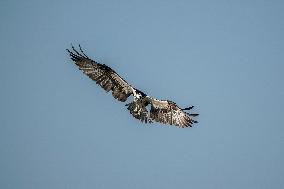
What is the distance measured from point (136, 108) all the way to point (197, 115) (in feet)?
6.74

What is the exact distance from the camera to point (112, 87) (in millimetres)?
14367

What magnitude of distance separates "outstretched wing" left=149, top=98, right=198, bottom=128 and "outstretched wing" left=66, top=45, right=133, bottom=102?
1.06 metres

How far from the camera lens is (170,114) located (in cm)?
1447

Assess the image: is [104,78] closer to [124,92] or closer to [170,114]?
[124,92]

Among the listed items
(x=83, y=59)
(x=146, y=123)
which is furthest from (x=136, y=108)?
(x=83, y=59)

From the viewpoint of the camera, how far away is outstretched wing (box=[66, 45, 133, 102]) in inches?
555

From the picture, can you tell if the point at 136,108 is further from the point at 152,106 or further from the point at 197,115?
the point at 197,115

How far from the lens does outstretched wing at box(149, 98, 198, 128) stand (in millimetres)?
14203

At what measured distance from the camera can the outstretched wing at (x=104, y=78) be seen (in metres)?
14.1

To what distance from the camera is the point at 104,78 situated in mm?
14328

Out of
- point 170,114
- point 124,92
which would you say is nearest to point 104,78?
point 124,92

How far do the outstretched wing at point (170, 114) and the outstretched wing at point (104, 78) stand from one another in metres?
1.06

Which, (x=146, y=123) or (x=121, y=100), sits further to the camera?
(x=121, y=100)

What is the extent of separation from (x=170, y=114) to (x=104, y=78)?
2.58 m
